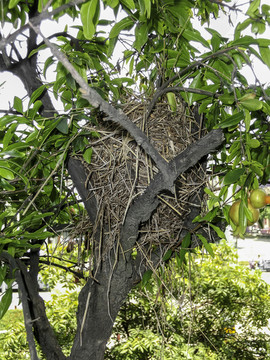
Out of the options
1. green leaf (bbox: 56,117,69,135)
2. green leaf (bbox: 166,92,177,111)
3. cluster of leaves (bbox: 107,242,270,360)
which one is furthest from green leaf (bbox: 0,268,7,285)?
cluster of leaves (bbox: 107,242,270,360)

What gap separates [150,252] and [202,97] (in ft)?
1.48

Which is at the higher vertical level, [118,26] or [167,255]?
[118,26]

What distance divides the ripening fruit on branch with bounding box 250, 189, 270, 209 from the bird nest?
9.1 inches

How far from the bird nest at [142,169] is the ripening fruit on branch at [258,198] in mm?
232

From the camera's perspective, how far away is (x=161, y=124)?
1.14 meters

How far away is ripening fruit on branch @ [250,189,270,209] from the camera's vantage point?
0.90 m

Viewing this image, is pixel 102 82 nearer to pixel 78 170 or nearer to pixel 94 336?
pixel 78 170

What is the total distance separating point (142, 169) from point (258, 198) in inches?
13.7

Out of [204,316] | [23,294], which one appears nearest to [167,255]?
[23,294]

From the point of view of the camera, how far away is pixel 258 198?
2.95 ft

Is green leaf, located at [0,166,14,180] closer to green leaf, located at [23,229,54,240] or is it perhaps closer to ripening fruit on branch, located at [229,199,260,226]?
green leaf, located at [23,229,54,240]

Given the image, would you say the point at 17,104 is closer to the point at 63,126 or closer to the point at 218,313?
the point at 63,126

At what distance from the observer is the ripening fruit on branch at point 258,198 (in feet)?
2.94

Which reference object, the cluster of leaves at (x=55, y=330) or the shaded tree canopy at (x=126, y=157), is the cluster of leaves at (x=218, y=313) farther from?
the shaded tree canopy at (x=126, y=157)
